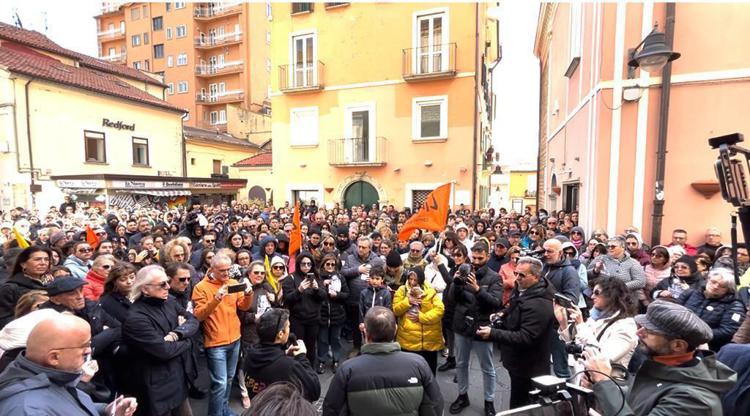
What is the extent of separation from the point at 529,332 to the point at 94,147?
25046 mm

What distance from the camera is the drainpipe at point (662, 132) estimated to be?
23.8 feet

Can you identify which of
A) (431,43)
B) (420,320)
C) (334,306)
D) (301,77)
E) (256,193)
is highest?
(431,43)

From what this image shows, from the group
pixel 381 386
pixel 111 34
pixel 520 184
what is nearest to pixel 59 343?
pixel 381 386

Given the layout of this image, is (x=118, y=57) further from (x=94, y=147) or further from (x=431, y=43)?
(x=431, y=43)

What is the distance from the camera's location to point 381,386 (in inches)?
97.2

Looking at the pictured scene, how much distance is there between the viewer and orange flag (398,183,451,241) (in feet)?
21.4

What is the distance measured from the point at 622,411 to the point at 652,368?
0.28 m

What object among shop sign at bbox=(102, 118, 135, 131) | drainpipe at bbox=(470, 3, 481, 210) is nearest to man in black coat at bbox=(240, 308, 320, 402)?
drainpipe at bbox=(470, 3, 481, 210)

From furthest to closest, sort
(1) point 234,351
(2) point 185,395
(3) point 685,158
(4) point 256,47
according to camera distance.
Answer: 1. (4) point 256,47
2. (3) point 685,158
3. (1) point 234,351
4. (2) point 185,395

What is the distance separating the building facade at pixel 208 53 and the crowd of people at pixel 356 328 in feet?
115

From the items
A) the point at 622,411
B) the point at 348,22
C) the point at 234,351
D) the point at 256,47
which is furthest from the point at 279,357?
the point at 256,47

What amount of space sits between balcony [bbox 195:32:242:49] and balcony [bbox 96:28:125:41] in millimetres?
10687

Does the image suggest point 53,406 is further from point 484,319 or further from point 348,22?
point 348,22

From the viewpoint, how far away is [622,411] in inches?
→ 72.6
